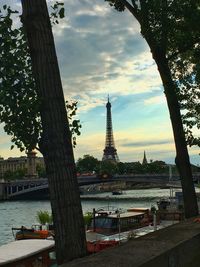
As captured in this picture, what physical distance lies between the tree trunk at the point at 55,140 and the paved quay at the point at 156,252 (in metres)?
0.37

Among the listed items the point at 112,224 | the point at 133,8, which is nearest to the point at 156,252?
the point at 133,8

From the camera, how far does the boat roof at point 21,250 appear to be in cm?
693

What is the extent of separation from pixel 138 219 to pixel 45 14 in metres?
26.1

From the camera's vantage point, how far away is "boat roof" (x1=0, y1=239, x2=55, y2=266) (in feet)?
22.7

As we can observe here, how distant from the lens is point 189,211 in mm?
10688

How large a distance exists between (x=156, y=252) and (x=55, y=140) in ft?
4.65

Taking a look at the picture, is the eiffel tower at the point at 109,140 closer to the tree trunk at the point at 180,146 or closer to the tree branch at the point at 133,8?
the tree branch at the point at 133,8

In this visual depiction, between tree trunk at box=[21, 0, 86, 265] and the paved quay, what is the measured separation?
14.7 inches

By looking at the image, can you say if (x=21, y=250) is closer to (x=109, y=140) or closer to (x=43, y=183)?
(x=43, y=183)

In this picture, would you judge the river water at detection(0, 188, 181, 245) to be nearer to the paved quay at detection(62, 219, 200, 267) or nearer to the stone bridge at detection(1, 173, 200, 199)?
the stone bridge at detection(1, 173, 200, 199)

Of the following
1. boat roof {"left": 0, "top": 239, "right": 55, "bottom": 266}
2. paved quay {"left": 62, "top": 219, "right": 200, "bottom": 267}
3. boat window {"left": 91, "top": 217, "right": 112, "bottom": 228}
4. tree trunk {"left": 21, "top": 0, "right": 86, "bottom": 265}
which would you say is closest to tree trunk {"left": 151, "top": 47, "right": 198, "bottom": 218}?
boat roof {"left": 0, "top": 239, "right": 55, "bottom": 266}

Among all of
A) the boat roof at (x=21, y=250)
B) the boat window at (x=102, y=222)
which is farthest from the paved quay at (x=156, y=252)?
the boat window at (x=102, y=222)


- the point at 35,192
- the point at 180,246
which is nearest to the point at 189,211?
the point at 180,246

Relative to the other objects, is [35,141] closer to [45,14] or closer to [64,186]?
[64,186]
